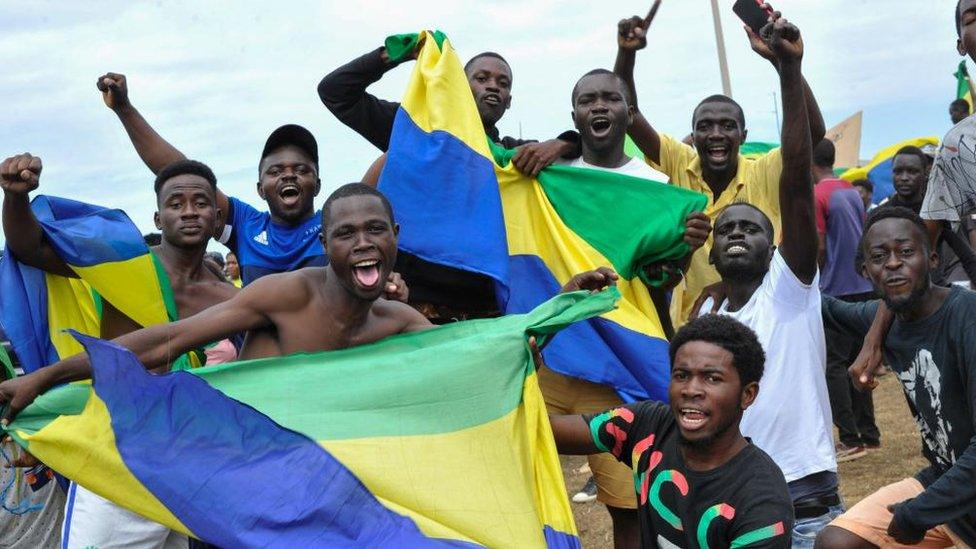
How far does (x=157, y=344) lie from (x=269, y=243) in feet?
4.22

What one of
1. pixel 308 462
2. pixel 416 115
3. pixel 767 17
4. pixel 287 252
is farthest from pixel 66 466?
pixel 767 17

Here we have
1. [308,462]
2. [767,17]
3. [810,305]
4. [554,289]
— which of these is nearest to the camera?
[308,462]

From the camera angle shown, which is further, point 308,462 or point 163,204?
point 163,204

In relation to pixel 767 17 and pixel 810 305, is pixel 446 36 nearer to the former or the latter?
pixel 767 17

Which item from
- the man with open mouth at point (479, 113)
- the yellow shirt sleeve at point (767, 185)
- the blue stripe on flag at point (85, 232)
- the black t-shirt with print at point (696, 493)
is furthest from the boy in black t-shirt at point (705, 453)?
the blue stripe on flag at point (85, 232)

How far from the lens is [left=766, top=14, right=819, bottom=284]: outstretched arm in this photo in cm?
454

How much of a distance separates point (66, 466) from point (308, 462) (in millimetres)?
821

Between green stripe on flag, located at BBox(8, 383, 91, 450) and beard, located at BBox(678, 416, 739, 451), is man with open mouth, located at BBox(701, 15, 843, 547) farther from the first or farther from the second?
green stripe on flag, located at BBox(8, 383, 91, 450)

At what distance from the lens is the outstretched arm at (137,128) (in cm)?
534

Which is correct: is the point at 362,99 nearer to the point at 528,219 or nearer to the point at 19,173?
the point at 528,219

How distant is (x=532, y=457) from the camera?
12.8ft

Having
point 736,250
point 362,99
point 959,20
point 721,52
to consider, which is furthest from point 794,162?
point 721,52

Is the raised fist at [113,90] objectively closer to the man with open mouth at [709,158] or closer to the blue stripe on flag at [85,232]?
the blue stripe on flag at [85,232]

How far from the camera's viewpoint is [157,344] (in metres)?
3.88
